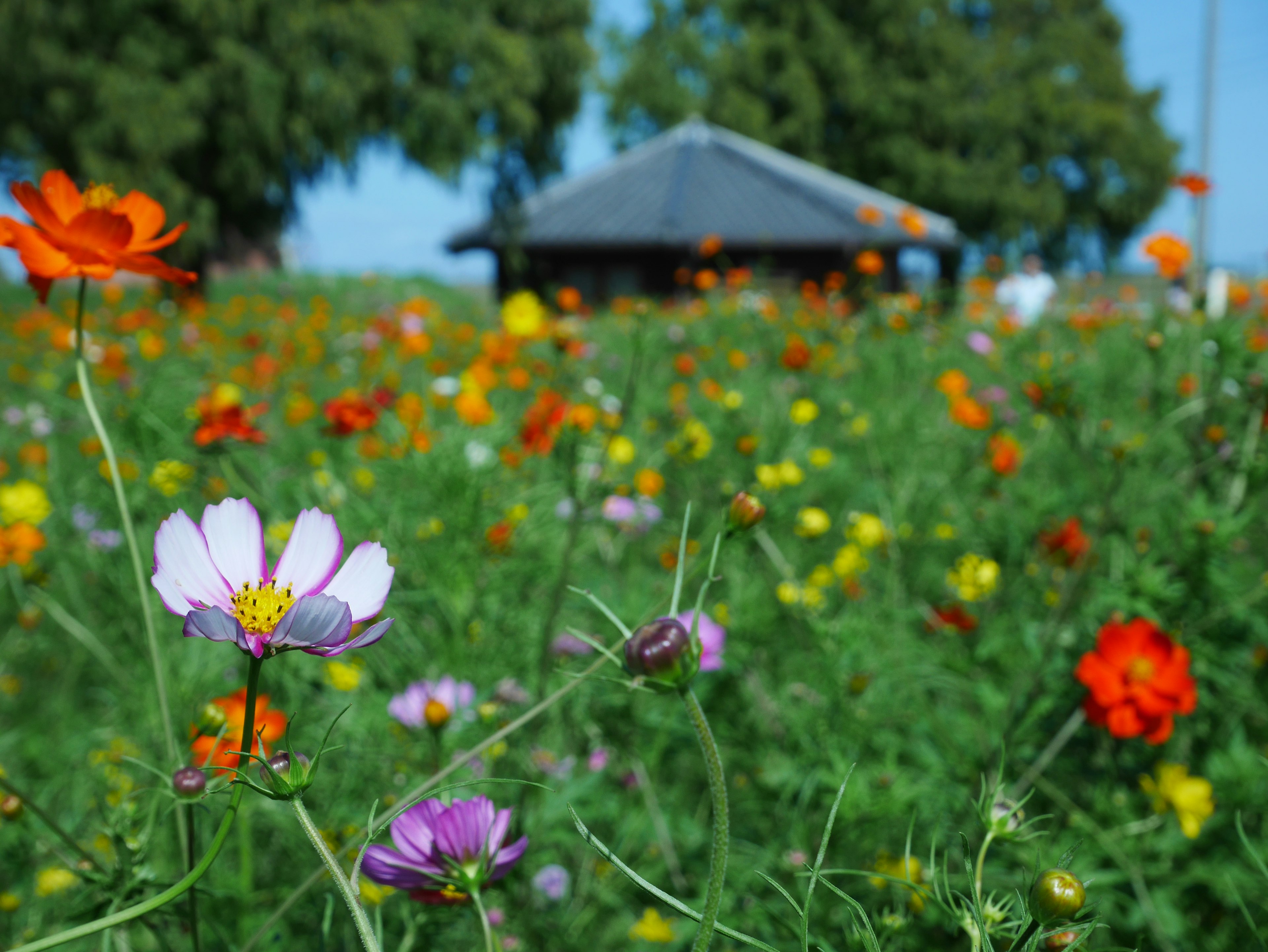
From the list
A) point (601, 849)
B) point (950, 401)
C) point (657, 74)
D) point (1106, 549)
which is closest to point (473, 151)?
point (657, 74)

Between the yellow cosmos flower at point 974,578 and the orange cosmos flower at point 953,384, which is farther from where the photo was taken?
the orange cosmos flower at point 953,384

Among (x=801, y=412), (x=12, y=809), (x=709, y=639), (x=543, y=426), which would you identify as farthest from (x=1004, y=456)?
(x=12, y=809)

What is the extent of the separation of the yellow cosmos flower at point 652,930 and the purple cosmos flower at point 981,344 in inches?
96.6

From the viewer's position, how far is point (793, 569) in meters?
1.59

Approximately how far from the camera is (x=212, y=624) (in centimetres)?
34

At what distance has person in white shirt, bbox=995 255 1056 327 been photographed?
3973mm

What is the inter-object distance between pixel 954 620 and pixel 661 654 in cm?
93

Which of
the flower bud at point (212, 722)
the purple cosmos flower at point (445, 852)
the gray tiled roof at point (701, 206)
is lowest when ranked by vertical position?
the gray tiled roof at point (701, 206)

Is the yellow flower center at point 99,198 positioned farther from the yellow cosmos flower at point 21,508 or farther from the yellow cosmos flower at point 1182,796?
the yellow cosmos flower at point 1182,796

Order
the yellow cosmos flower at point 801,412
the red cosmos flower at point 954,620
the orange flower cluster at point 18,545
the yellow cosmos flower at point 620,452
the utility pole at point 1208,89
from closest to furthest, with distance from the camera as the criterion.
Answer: the orange flower cluster at point 18,545 < the red cosmos flower at point 954,620 < the yellow cosmos flower at point 620,452 < the yellow cosmos flower at point 801,412 < the utility pole at point 1208,89

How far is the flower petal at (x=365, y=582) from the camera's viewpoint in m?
0.42

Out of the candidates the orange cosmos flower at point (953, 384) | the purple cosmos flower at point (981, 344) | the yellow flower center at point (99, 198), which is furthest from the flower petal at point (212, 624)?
the purple cosmos flower at point (981, 344)

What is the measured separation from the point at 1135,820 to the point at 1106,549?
52 centimetres

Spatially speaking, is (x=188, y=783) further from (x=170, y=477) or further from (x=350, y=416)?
(x=350, y=416)
